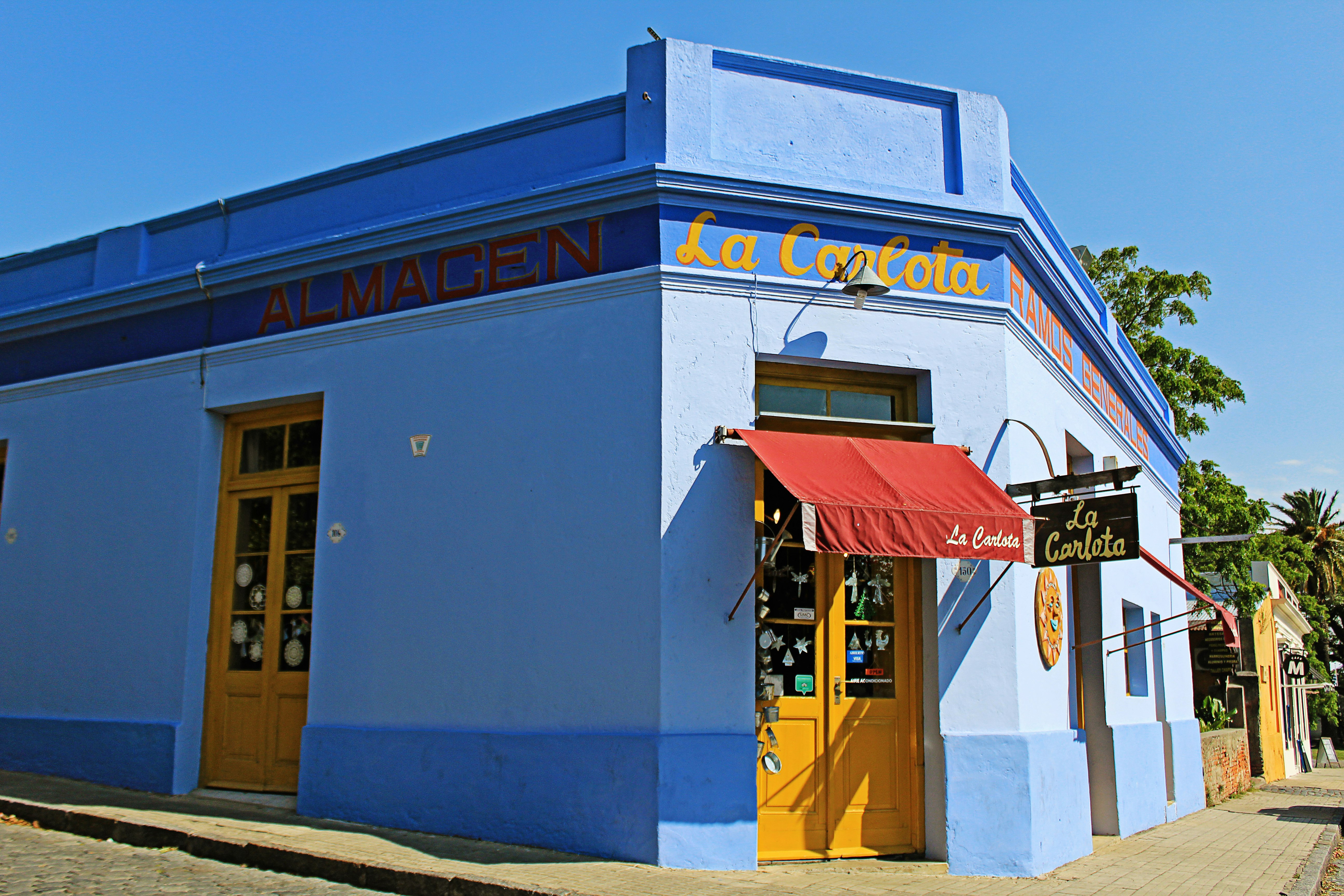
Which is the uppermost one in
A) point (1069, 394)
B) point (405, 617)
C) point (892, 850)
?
point (1069, 394)

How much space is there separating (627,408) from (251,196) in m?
4.47

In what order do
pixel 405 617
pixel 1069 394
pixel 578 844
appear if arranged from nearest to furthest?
pixel 578 844
pixel 405 617
pixel 1069 394

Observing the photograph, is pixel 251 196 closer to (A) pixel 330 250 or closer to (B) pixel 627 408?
(A) pixel 330 250

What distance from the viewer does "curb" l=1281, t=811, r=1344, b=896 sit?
8.07 meters

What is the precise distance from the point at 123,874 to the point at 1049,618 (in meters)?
6.72

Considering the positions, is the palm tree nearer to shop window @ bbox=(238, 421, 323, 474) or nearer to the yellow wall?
the yellow wall

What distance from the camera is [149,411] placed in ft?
31.0

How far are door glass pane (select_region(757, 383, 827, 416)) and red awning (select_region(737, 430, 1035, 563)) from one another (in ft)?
1.09

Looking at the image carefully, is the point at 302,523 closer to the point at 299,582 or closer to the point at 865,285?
the point at 299,582

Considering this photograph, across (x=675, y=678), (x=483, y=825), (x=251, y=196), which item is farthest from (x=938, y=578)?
(x=251, y=196)

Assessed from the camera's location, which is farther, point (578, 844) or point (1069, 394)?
point (1069, 394)

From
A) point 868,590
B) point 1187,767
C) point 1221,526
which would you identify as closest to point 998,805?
point 868,590

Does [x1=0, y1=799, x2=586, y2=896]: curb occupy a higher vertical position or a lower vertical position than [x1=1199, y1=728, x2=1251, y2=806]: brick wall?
higher

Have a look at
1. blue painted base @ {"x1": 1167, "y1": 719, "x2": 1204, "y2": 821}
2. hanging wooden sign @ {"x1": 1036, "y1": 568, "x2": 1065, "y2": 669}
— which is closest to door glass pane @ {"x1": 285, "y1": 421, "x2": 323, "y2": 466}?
hanging wooden sign @ {"x1": 1036, "y1": 568, "x2": 1065, "y2": 669}
